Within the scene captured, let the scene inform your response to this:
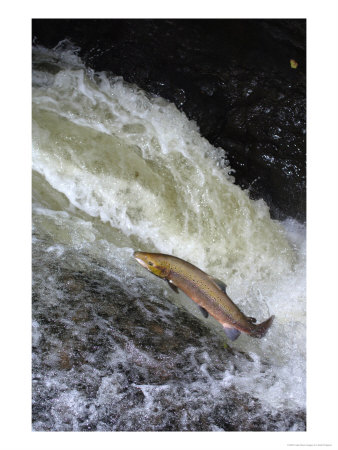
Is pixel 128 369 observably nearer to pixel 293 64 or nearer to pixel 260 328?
pixel 260 328

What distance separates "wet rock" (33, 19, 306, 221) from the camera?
3111 millimetres

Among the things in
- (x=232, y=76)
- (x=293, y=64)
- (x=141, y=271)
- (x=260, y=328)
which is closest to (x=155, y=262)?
(x=141, y=271)

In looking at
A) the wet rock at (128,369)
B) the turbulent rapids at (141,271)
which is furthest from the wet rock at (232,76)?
the wet rock at (128,369)

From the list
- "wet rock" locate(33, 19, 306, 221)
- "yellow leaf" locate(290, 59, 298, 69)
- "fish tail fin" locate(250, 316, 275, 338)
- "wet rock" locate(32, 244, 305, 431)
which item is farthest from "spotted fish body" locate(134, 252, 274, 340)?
"yellow leaf" locate(290, 59, 298, 69)

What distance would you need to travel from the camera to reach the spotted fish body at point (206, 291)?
7.73ft

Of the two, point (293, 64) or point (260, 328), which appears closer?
point (260, 328)

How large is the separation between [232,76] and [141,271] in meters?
1.76

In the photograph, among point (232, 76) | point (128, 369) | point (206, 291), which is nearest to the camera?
point (128, 369)

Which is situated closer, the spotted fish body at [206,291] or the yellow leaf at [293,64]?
the spotted fish body at [206,291]

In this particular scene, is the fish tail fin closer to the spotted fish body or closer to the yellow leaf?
the spotted fish body

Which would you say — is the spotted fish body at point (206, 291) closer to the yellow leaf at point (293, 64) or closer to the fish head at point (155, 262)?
the fish head at point (155, 262)

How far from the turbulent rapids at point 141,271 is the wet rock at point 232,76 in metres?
0.14

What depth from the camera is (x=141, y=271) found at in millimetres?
2943
